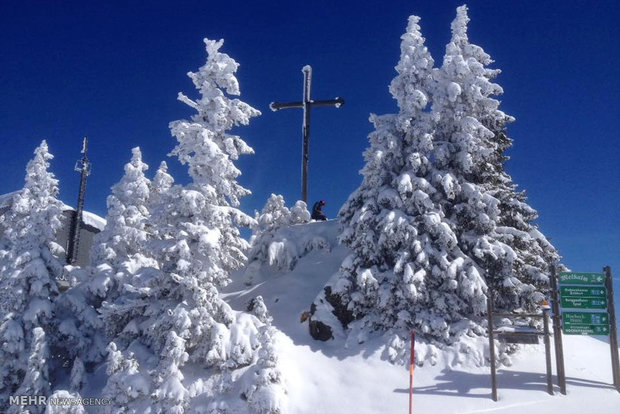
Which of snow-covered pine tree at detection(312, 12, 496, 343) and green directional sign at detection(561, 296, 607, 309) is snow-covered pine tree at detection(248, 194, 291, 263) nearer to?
snow-covered pine tree at detection(312, 12, 496, 343)

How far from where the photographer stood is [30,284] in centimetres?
1872

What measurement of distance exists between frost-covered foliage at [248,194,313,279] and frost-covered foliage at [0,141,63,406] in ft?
29.3

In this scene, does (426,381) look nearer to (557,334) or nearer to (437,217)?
(557,334)

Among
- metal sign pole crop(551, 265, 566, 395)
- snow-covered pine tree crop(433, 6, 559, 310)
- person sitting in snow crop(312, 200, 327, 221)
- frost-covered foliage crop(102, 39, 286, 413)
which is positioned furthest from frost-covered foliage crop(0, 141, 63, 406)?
metal sign pole crop(551, 265, 566, 395)

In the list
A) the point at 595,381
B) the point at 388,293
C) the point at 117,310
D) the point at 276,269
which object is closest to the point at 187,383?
the point at 117,310

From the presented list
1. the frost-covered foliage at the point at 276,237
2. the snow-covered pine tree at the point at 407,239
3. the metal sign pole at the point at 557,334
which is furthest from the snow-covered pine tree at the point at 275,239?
the metal sign pole at the point at 557,334

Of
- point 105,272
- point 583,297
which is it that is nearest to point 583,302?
point 583,297

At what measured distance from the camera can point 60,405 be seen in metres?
15.2

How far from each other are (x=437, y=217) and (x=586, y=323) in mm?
5832

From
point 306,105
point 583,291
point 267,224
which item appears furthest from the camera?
point 306,105

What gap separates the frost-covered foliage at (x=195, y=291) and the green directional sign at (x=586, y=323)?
989 centimetres

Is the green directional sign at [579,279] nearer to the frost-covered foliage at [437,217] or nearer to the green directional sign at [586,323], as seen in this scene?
the green directional sign at [586,323]

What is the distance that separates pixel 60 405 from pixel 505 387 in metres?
14.3

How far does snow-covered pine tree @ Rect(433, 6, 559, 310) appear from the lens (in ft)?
58.2
